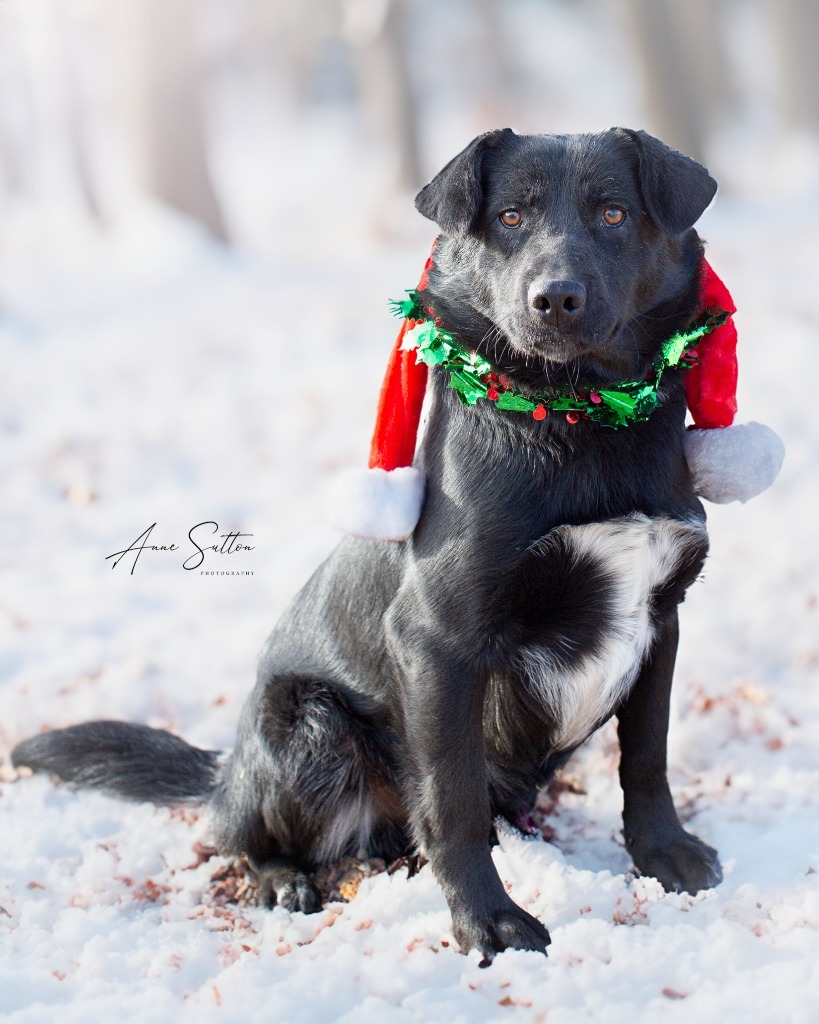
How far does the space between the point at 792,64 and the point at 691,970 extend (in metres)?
17.3

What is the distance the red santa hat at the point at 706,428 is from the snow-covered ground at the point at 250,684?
941mm

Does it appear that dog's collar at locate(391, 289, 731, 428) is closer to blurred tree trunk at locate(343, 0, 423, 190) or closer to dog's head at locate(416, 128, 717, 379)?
dog's head at locate(416, 128, 717, 379)

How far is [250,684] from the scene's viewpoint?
390 cm

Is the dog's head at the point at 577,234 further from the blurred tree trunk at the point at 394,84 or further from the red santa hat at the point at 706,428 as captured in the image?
the blurred tree trunk at the point at 394,84

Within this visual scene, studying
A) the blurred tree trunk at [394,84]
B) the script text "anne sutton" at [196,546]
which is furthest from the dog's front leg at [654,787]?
the blurred tree trunk at [394,84]

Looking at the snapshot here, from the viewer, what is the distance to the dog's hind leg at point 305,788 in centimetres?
275

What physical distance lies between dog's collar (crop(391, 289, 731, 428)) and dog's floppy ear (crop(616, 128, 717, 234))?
0.86ft

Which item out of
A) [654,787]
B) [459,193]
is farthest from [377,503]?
[654,787]

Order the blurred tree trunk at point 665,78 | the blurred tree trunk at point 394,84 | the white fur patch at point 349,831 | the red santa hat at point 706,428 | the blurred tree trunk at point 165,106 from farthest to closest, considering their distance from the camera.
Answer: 1. the blurred tree trunk at point 394,84
2. the blurred tree trunk at point 665,78
3. the blurred tree trunk at point 165,106
4. the white fur patch at point 349,831
5. the red santa hat at point 706,428

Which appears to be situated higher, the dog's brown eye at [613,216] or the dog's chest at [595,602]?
the dog's brown eye at [613,216]

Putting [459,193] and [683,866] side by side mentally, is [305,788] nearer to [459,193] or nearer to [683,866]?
[683,866]

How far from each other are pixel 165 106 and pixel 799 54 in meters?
10.9

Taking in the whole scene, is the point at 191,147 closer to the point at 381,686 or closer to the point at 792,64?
the point at 381,686

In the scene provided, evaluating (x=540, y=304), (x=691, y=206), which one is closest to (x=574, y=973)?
(x=540, y=304)
